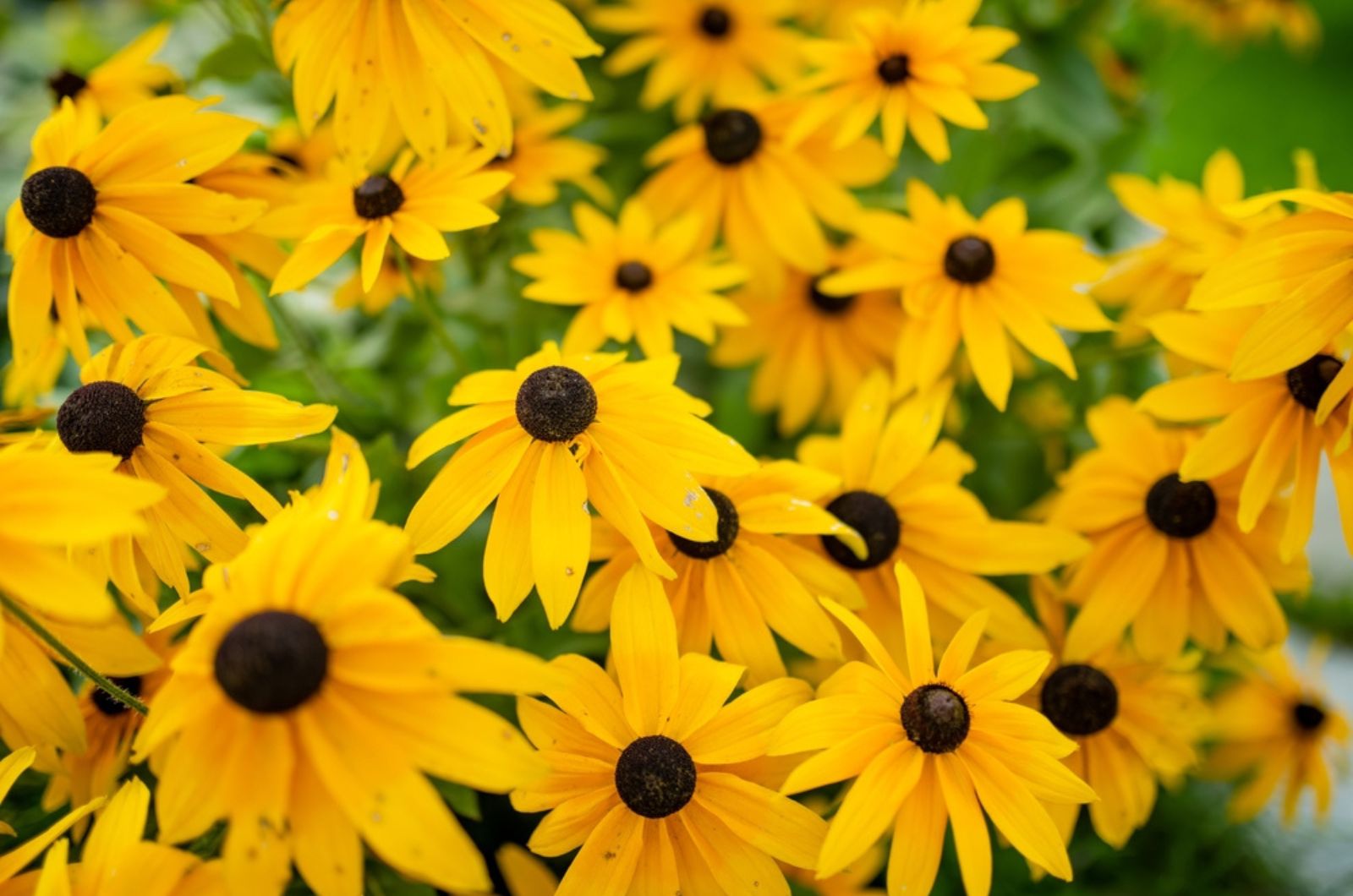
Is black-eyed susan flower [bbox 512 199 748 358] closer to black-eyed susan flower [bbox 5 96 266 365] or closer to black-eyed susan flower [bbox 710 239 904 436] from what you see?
black-eyed susan flower [bbox 710 239 904 436]

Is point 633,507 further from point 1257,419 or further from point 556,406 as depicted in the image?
point 1257,419

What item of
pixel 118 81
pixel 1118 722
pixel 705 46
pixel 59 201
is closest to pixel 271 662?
pixel 59 201

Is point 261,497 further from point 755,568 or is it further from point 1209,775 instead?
point 1209,775

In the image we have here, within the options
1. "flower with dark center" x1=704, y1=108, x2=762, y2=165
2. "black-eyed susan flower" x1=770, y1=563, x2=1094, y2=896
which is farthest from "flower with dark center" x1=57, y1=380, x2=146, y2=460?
"flower with dark center" x1=704, y1=108, x2=762, y2=165

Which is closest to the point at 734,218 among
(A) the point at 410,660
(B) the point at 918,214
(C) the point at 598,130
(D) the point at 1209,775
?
(B) the point at 918,214

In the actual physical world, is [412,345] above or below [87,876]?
below

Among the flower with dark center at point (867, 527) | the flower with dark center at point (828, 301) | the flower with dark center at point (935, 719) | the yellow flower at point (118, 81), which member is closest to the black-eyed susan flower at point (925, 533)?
the flower with dark center at point (867, 527)

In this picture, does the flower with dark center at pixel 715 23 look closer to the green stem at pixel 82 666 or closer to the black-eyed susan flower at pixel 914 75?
the black-eyed susan flower at pixel 914 75
